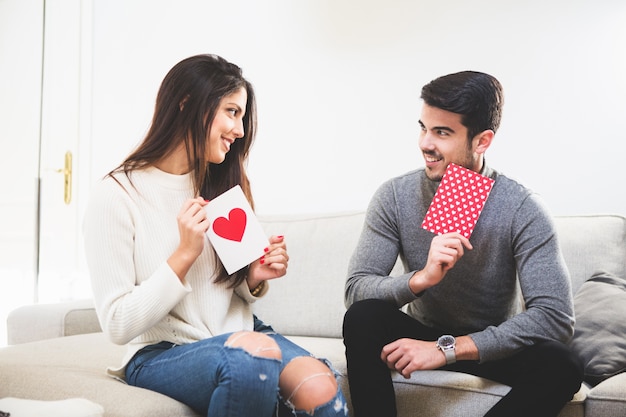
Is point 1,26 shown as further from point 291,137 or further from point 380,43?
point 380,43

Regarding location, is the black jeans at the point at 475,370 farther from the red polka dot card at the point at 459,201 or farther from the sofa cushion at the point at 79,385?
the sofa cushion at the point at 79,385

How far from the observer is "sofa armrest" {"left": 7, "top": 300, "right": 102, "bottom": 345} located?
226 cm

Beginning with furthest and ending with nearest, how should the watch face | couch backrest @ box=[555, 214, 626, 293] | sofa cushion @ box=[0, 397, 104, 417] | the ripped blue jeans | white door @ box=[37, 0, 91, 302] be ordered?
white door @ box=[37, 0, 91, 302] → couch backrest @ box=[555, 214, 626, 293] → the watch face → the ripped blue jeans → sofa cushion @ box=[0, 397, 104, 417]

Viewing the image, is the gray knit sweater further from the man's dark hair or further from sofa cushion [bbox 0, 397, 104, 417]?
sofa cushion [bbox 0, 397, 104, 417]

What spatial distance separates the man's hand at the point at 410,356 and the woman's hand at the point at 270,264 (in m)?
0.31

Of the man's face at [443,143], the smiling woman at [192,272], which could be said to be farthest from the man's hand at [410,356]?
the man's face at [443,143]

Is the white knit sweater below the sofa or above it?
above

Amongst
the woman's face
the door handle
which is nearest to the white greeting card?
the woman's face

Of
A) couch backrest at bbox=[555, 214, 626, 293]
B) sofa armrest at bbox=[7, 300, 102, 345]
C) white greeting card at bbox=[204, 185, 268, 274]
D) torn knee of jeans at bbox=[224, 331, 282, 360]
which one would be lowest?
sofa armrest at bbox=[7, 300, 102, 345]

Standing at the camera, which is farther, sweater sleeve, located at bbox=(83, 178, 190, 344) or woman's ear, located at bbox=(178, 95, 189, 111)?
woman's ear, located at bbox=(178, 95, 189, 111)

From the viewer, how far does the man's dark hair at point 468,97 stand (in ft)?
6.05

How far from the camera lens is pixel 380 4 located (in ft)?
9.47

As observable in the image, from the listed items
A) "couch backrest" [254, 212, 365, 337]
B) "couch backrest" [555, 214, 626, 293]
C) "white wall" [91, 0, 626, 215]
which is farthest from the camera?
"white wall" [91, 0, 626, 215]

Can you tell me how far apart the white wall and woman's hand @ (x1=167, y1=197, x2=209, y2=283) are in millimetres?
1443
